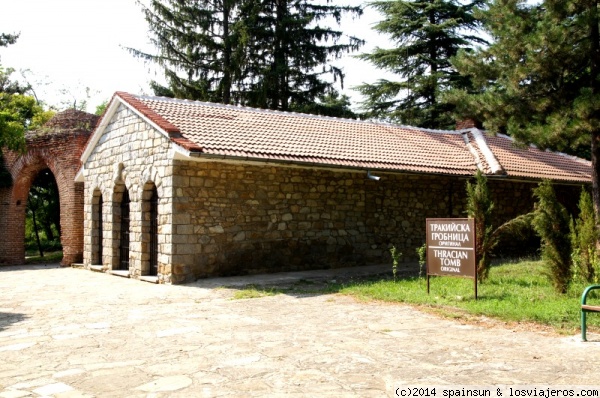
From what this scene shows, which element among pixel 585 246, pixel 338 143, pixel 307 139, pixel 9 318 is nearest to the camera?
pixel 9 318

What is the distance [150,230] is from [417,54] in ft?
61.2

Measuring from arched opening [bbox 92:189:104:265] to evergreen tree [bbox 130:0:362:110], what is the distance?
10.5m

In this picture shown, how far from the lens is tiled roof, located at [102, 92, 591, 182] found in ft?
41.6

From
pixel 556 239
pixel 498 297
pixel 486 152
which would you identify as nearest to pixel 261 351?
pixel 498 297

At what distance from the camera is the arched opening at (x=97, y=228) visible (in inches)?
648

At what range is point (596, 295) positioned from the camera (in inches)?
353

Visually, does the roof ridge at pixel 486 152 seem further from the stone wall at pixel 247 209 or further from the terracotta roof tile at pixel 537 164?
the stone wall at pixel 247 209

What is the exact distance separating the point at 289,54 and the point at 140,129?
1445 centimetres

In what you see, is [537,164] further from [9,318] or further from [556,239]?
[9,318]

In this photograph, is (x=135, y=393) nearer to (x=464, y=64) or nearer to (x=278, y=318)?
(x=278, y=318)

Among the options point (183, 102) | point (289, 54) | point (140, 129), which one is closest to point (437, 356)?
point (140, 129)

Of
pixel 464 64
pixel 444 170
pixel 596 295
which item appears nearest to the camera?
pixel 596 295

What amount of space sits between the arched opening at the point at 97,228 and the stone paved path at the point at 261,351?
6989 mm

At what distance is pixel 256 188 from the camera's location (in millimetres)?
13039
